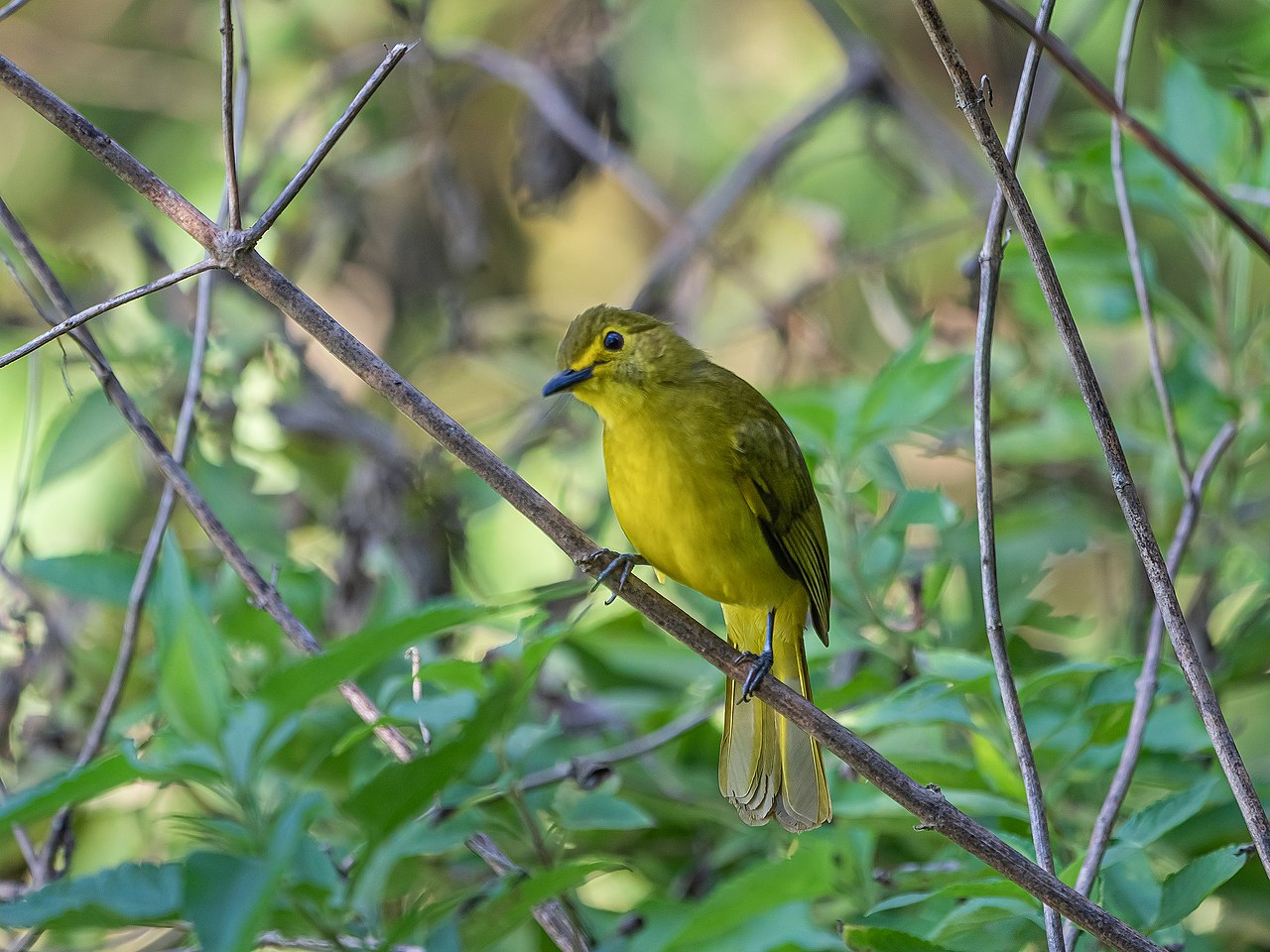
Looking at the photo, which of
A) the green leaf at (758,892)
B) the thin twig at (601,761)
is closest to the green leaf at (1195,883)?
the green leaf at (758,892)

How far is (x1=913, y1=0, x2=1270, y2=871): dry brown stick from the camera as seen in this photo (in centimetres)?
164

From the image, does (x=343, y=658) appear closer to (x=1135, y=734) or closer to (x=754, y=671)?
(x=754, y=671)

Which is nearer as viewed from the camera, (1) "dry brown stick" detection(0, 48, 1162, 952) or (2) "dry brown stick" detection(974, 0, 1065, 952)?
(1) "dry brown stick" detection(0, 48, 1162, 952)

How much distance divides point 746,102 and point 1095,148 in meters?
3.19

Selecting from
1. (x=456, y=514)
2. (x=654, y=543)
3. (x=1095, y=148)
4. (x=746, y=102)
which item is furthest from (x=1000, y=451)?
(x=746, y=102)

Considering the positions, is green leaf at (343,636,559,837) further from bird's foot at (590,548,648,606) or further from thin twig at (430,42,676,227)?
thin twig at (430,42,676,227)

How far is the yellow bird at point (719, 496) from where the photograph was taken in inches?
110

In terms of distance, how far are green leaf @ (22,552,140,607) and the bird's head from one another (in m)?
1.02

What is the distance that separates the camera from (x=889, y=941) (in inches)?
72.8

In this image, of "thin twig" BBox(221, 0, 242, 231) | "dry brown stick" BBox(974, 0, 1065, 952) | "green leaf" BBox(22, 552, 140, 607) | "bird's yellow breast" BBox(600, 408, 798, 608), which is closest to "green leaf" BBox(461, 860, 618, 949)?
"dry brown stick" BBox(974, 0, 1065, 952)

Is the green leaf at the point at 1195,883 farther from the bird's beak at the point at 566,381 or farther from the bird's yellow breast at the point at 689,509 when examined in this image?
the bird's beak at the point at 566,381

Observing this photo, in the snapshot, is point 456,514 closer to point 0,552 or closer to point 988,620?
point 0,552

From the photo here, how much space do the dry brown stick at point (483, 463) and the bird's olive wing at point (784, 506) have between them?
105 centimetres

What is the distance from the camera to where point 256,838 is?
1638 millimetres
